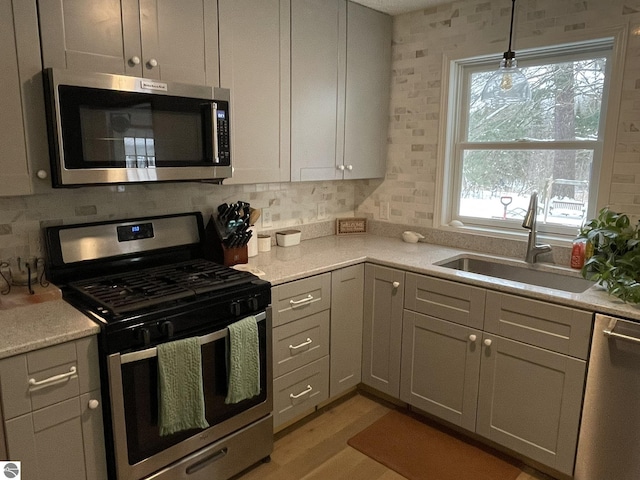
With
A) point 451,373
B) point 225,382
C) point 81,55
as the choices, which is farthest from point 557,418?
point 81,55

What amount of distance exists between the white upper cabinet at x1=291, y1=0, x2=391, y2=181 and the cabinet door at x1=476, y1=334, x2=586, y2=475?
137 cm

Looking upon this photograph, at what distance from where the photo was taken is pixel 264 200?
2.88m

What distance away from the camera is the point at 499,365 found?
2229 mm

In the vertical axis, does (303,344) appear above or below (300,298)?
below

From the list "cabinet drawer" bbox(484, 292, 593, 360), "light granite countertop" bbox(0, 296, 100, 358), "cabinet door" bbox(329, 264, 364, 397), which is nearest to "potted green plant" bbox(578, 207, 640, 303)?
"cabinet drawer" bbox(484, 292, 593, 360)

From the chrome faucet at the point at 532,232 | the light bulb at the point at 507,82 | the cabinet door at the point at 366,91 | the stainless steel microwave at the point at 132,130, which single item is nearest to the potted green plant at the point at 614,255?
the chrome faucet at the point at 532,232

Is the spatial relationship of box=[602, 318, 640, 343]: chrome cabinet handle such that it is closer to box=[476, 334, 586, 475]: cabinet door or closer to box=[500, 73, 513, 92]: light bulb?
box=[476, 334, 586, 475]: cabinet door

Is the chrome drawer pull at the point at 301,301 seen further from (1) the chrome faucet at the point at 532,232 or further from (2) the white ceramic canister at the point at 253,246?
(1) the chrome faucet at the point at 532,232

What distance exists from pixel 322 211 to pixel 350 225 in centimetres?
23

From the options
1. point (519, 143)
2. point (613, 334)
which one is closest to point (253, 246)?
point (519, 143)

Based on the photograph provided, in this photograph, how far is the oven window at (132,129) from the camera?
1.71 meters

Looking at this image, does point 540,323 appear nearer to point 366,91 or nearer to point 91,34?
point 366,91

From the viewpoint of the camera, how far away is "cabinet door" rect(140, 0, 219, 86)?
6.39 feet

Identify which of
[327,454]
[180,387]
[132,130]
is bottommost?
[327,454]
